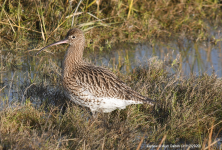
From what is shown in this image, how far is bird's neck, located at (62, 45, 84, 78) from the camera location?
18.6ft

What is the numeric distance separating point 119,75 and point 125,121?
68.3 inches

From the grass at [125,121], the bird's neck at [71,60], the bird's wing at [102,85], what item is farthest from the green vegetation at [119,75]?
the bird's neck at [71,60]

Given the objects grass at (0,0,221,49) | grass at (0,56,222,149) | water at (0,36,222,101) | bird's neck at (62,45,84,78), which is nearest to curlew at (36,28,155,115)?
bird's neck at (62,45,84,78)

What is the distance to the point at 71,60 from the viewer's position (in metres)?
5.77

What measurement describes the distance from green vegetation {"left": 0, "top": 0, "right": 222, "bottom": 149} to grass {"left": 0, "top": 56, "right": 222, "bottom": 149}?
0.6 inches

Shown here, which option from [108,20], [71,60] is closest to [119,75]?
[71,60]

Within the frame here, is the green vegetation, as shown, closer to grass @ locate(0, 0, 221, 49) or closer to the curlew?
grass @ locate(0, 0, 221, 49)

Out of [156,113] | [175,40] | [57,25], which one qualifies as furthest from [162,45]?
[156,113]

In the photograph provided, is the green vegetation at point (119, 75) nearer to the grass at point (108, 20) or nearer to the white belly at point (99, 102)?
the grass at point (108, 20)

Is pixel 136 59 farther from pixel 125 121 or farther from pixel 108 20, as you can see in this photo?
pixel 125 121

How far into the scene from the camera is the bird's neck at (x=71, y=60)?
5.66 m

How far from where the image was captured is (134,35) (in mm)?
8812

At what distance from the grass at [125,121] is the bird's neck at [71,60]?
526mm

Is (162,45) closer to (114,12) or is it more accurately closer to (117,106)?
(114,12)
